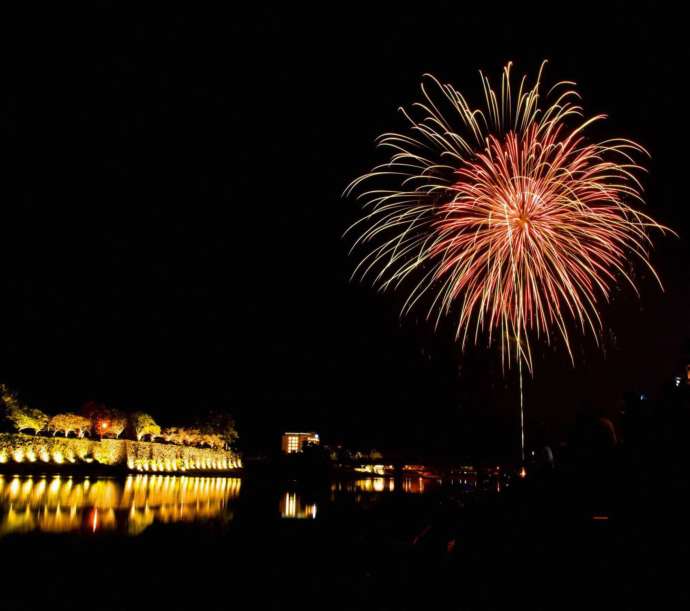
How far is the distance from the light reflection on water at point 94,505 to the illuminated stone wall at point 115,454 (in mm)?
3560

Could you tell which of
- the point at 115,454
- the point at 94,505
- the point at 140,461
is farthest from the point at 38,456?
the point at 94,505

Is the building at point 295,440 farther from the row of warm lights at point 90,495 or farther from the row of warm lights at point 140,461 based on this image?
the row of warm lights at point 90,495

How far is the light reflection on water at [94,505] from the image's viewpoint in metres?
12.4

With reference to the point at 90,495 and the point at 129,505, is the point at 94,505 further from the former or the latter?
the point at 90,495

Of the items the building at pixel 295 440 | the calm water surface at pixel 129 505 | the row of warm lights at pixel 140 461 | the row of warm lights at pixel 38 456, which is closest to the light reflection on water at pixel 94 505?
the calm water surface at pixel 129 505

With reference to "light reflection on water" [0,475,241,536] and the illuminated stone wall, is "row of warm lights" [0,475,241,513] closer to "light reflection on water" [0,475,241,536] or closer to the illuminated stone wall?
"light reflection on water" [0,475,241,536]

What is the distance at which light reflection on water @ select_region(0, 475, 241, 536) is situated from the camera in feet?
40.7

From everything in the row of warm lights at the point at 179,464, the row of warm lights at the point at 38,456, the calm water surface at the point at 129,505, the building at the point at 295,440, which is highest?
the building at the point at 295,440

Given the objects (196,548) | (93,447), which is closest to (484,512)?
(196,548)

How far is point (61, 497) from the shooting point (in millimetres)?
17062

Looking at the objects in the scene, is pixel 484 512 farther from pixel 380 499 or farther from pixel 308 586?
pixel 380 499

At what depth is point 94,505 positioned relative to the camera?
16000 millimetres

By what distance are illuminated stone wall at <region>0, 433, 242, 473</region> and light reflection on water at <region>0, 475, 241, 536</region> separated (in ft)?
11.7

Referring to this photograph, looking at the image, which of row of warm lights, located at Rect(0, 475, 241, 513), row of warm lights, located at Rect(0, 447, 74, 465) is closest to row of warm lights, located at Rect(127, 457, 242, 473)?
row of warm lights, located at Rect(0, 447, 74, 465)
